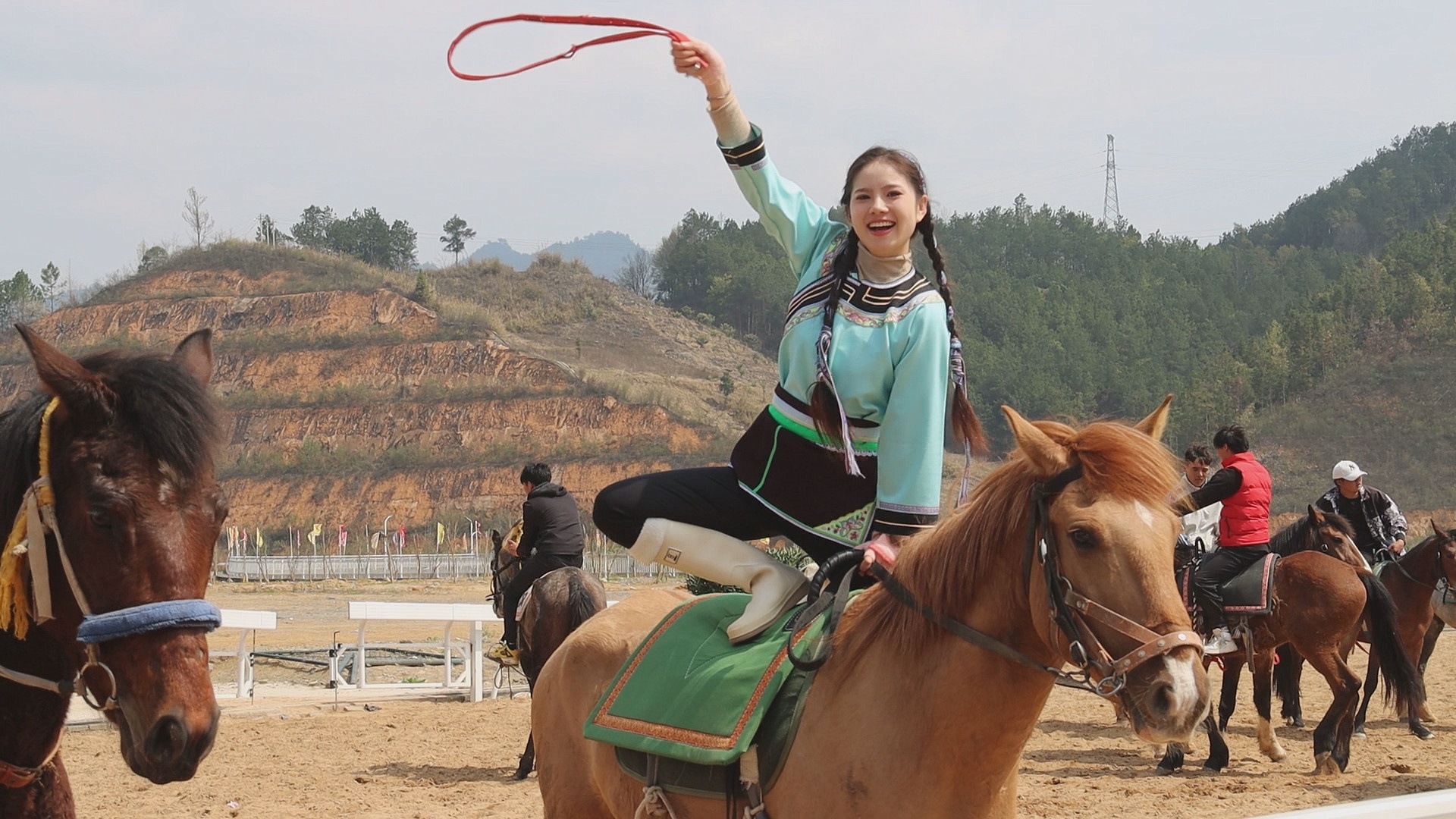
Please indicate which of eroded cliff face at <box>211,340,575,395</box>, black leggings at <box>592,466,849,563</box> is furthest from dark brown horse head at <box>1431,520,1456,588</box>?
eroded cliff face at <box>211,340,575,395</box>

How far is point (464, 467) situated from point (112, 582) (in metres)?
68.6

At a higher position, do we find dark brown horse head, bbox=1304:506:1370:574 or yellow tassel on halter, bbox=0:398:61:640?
yellow tassel on halter, bbox=0:398:61:640

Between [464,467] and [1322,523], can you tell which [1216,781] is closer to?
[1322,523]

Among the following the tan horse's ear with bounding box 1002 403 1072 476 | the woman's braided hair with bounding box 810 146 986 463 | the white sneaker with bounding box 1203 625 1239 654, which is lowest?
the white sneaker with bounding box 1203 625 1239 654

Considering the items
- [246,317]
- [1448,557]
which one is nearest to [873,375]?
[1448,557]

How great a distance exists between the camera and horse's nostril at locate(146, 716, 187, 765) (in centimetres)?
265

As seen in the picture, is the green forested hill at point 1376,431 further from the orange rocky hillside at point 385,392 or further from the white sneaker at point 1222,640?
the white sneaker at point 1222,640

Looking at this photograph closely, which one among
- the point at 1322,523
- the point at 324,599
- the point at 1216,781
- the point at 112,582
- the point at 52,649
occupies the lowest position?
the point at 324,599

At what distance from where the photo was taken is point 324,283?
84438 mm

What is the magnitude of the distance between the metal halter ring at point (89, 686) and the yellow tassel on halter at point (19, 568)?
0.20m

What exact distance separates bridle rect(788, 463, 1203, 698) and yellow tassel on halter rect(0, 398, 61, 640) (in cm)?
181

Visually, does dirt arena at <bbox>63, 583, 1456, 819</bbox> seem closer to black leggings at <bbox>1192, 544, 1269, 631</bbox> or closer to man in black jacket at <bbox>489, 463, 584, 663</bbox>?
black leggings at <bbox>1192, 544, 1269, 631</bbox>

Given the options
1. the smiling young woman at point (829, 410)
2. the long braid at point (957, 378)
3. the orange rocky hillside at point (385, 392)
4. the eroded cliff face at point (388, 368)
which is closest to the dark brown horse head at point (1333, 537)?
the long braid at point (957, 378)

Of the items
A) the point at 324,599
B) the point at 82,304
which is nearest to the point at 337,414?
the point at 82,304
